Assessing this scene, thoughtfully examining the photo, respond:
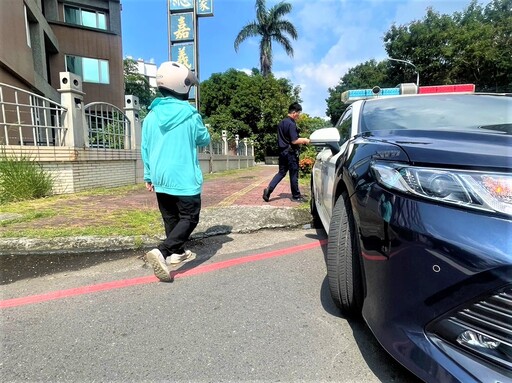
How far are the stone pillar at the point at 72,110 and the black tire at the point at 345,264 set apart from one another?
6494 millimetres

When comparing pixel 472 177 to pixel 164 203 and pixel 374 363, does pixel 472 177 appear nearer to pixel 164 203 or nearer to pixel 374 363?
pixel 374 363

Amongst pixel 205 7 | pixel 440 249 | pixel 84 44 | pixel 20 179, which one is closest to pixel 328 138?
pixel 440 249

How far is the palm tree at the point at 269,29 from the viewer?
104 feet

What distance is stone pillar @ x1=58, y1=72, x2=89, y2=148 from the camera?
7125 millimetres

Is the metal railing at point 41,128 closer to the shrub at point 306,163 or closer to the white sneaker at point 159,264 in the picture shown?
the white sneaker at point 159,264

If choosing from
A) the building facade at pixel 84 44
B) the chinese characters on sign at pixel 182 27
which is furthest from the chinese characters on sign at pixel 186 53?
the building facade at pixel 84 44

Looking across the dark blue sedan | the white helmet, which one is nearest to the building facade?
the white helmet

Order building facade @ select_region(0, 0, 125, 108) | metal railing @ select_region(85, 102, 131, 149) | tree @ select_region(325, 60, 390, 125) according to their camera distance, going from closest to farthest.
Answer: metal railing @ select_region(85, 102, 131, 149) → building facade @ select_region(0, 0, 125, 108) → tree @ select_region(325, 60, 390, 125)

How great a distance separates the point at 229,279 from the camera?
3.00 meters

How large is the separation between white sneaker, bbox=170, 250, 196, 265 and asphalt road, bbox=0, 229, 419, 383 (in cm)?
10

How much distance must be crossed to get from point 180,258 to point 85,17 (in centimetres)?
2338

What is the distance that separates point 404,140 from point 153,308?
1938mm

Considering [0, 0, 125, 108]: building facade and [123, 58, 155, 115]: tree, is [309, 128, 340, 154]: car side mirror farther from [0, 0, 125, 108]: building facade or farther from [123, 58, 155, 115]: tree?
[123, 58, 155, 115]: tree

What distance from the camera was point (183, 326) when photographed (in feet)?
7.36
